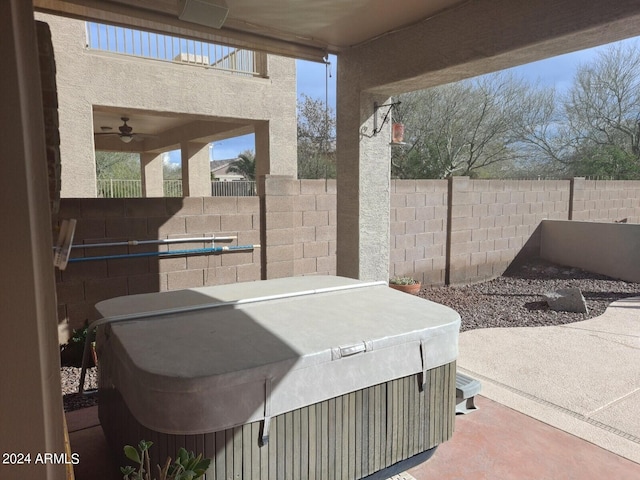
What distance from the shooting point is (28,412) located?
1182mm

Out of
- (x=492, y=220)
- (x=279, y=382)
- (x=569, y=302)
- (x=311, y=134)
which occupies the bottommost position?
(x=569, y=302)

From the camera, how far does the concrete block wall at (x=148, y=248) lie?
441 cm

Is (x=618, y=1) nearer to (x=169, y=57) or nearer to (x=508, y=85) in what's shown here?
(x=169, y=57)

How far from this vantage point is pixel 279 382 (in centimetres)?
187

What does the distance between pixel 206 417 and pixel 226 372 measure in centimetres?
17

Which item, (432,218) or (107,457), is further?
(432,218)

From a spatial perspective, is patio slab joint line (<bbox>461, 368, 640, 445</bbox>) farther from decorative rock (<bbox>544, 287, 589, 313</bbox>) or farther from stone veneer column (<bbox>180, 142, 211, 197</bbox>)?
stone veneer column (<bbox>180, 142, 211, 197</bbox>)

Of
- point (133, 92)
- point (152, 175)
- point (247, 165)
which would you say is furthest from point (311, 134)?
point (133, 92)

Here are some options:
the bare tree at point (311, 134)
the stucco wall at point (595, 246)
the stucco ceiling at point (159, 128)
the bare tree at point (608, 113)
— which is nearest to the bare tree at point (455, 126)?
the bare tree at point (311, 134)

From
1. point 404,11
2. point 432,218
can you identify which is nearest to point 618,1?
point 404,11

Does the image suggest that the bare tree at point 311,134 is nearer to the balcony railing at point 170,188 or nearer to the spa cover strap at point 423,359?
the balcony railing at point 170,188

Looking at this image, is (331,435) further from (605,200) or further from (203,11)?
(605,200)

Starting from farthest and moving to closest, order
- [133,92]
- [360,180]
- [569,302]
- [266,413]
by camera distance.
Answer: [133,92] < [569,302] < [360,180] < [266,413]

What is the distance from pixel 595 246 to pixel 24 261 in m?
9.52
